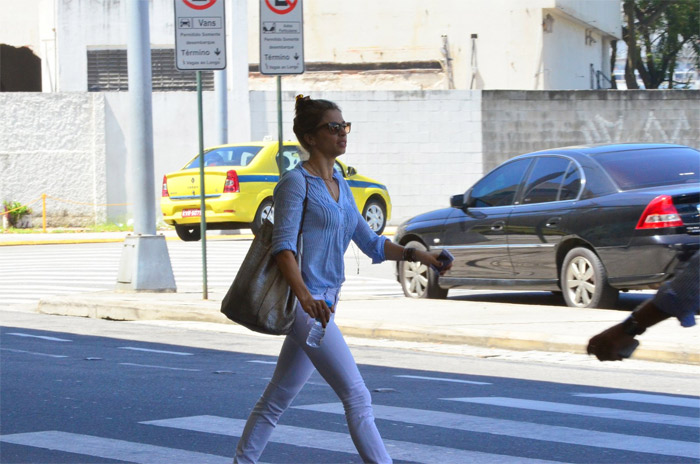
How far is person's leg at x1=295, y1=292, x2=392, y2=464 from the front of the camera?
521cm

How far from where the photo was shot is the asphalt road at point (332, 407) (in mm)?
6570

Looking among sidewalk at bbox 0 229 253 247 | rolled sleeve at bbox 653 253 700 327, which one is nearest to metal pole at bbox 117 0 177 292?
sidewalk at bbox 0 229 253 247

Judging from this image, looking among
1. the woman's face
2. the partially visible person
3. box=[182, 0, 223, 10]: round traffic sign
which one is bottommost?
the partially visible person

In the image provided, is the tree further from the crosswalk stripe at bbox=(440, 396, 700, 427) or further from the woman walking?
the woman walking

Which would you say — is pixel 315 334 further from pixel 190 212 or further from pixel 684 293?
pixel 190 212

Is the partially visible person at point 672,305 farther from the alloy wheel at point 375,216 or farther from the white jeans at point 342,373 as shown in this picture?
the alloy wheel at point 375,216

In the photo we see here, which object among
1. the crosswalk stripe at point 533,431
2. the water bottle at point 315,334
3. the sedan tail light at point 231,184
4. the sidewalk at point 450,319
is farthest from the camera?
the sedan tail light at point 231,184

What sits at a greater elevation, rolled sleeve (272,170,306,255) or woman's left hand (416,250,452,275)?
rolled sleeve (272,170,306,255)

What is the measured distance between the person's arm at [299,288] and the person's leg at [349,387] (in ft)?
0.55

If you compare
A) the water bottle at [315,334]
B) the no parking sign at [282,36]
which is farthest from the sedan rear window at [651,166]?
the water bottle at [315,334]

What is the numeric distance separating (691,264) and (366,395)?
95.8 inches

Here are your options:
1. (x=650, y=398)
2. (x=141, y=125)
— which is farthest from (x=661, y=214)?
(x=141, y=125)

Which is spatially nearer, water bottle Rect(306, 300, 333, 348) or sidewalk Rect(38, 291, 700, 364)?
water bottle Rect(306, 300, 333, 348)

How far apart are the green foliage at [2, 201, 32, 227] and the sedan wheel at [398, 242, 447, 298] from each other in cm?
1569
